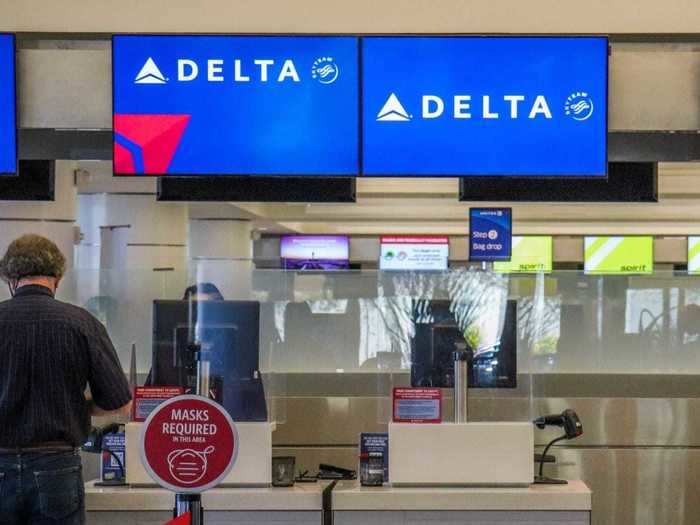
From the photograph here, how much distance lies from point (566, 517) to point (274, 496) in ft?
4.25

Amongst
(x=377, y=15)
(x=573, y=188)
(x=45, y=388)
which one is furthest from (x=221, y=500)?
(x=377, y=15)

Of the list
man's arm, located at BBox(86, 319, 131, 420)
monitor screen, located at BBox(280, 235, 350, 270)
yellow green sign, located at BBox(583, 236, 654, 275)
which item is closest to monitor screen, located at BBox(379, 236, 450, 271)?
monitor screen, located at BBox(280, 235, 350, 270)

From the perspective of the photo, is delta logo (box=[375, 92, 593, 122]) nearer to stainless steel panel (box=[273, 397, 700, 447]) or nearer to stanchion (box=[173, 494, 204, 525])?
stainless steel panel (box=[273, 397, 700, 447])

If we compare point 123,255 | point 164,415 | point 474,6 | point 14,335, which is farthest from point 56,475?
point 123,255

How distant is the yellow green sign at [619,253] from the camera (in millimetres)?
21609

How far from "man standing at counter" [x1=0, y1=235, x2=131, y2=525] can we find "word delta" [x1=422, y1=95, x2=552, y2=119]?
1.96 metres

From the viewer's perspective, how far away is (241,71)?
5602mm

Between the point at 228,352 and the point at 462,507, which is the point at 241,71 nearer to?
the point at 228,352

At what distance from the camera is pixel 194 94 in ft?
18.3

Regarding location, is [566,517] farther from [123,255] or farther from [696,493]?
[123,255]

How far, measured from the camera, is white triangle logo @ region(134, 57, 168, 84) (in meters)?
5.59

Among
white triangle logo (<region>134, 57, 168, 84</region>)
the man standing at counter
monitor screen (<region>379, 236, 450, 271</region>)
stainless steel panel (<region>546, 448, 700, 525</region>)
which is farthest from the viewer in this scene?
monitor screen (<region>379, 236, 450, 271</region>)

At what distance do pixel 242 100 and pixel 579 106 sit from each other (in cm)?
150

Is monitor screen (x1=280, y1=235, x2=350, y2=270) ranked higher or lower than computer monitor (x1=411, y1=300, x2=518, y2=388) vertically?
higher
